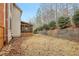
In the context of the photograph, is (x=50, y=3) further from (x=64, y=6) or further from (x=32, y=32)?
(x=32, y=32)

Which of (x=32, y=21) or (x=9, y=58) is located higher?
(x=32, y=21)

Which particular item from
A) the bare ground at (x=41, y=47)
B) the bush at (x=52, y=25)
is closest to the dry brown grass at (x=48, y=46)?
the bare ground at (x=41, y=47)

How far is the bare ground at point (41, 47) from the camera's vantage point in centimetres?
226

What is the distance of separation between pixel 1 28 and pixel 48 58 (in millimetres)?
684

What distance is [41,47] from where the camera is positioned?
89.8 inches

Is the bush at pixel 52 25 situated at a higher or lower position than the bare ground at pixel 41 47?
higher

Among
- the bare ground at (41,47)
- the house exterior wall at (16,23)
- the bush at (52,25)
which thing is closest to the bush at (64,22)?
the bush at (52,25)

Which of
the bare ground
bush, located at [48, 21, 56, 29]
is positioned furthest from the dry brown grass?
bush, located at [48, 21, 56, 29]

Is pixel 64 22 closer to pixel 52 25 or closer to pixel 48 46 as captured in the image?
pixel 52 25

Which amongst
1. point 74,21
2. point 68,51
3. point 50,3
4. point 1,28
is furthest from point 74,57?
point 1,28

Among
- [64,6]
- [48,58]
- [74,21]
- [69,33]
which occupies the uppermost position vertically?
[64,6]

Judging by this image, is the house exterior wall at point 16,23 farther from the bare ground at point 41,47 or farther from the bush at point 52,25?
the bush at point 52,25

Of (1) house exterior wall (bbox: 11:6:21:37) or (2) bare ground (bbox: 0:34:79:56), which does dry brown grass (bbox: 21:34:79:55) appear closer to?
(2) bare ground (bbox: 0:34:79:56)

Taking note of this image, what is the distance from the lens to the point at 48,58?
2.27 meters
